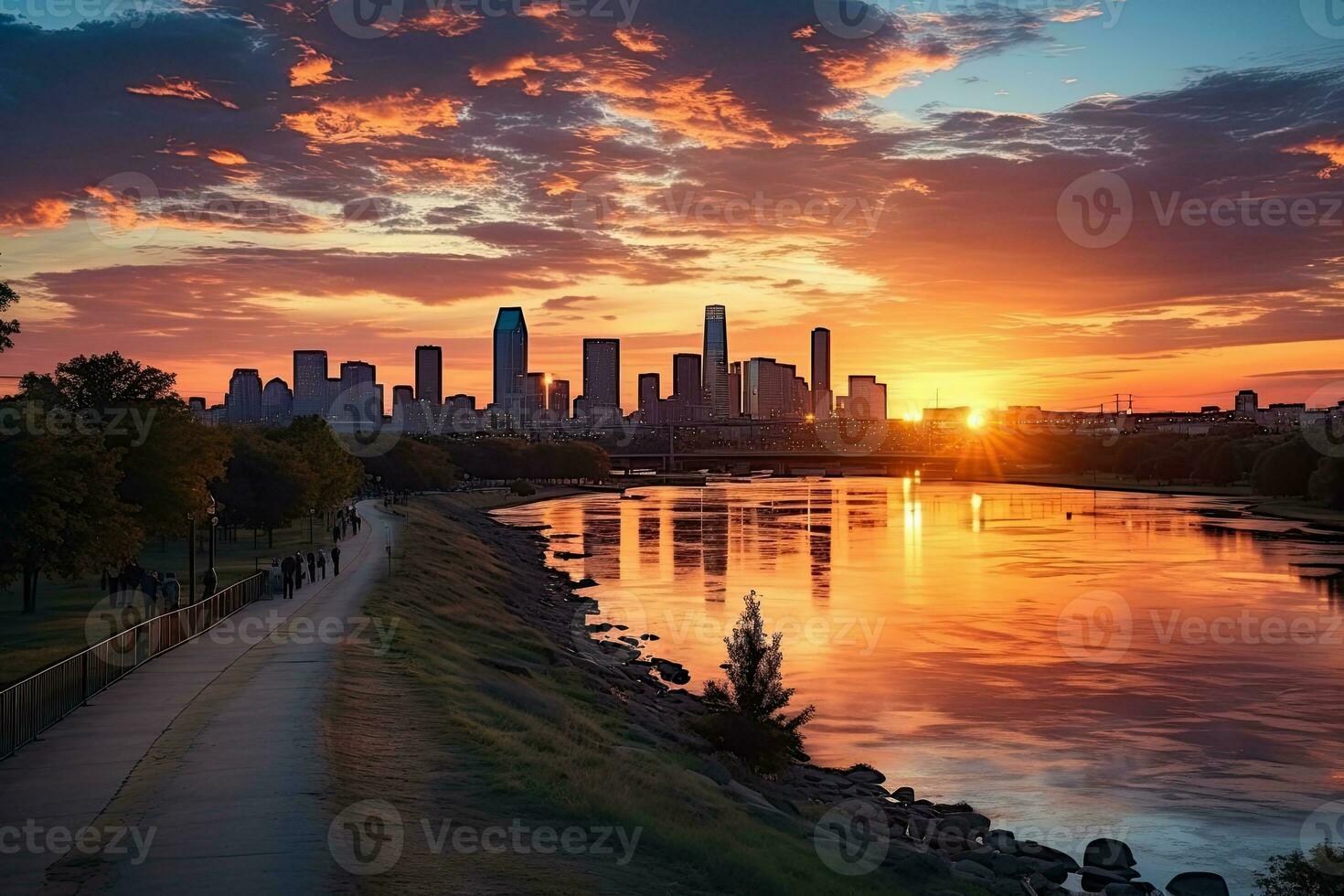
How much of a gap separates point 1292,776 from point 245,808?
87.3 feet

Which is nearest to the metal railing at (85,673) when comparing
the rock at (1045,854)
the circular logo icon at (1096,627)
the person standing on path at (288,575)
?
the person standing on path at (288,575)

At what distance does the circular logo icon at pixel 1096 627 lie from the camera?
47469mm

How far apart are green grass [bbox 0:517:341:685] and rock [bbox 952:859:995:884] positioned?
20222 millimetres

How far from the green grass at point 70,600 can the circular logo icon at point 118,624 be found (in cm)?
40

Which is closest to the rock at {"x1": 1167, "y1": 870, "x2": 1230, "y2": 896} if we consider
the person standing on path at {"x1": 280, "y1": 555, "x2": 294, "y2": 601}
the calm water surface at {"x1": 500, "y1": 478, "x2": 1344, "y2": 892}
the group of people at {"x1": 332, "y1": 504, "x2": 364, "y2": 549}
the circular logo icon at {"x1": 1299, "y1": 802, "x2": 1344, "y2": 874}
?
the calm water surface at {"x1": 500, "y1": 478, "x2": 1344, "y2": 892}

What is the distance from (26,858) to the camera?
46.0ft

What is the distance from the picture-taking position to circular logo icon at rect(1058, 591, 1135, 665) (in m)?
47.5

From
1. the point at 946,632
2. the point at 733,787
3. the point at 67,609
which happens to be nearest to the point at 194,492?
the point at 67,609

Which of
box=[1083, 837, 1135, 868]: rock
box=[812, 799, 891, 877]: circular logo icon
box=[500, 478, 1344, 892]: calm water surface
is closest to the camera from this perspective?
box=[812, 799, 891, 877]: circular logo icon

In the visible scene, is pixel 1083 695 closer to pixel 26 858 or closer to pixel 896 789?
pixel 896 789

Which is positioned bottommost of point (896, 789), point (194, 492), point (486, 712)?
point (896, 789)

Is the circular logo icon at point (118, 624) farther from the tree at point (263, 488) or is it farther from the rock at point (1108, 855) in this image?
the tree at point (263, 488)

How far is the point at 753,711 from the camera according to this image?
100 feet

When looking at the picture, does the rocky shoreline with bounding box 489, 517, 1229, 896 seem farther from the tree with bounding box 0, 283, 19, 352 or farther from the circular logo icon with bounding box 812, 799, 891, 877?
the tree with bounding box 0, 283, 19, 352
